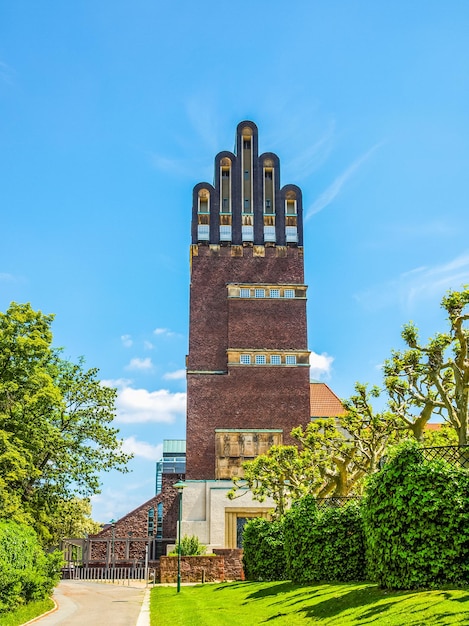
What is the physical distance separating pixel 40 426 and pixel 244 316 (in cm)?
2477

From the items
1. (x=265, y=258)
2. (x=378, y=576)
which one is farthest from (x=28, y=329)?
(x=265, y=258)

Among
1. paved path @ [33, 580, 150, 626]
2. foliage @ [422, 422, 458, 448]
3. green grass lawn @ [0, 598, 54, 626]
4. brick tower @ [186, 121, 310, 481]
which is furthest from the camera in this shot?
brick tower @ [186, 121, 310, 481]

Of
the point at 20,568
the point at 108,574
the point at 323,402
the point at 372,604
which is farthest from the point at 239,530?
the point at 372,604

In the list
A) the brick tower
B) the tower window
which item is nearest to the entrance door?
the brick tower

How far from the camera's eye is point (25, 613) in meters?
21.5

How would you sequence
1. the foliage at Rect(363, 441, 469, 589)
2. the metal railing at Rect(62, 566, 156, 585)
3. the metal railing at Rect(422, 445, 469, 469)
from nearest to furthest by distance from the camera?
the foliage at Rect(363, 441, 469, 589) → the metal railing at Rect(422, 445, 469, 469) → the metal railing at Rect(62, 566, 156, 585)

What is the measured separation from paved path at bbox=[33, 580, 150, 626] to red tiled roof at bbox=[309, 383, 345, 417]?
2639 centimetres

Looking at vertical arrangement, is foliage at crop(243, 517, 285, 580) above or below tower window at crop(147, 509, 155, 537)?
below

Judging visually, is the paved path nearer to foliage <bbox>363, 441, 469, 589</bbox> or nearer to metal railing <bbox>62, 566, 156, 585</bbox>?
foliage <bbox>363, 441, 469, 589</bbox>

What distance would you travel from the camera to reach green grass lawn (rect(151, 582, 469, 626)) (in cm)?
1233

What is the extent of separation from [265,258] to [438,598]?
42623 millimetres

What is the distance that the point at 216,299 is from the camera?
5384cm

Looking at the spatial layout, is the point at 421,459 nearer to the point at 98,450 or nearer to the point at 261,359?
the point at 98,450

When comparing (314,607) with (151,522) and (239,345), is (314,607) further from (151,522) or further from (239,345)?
(151,522)
